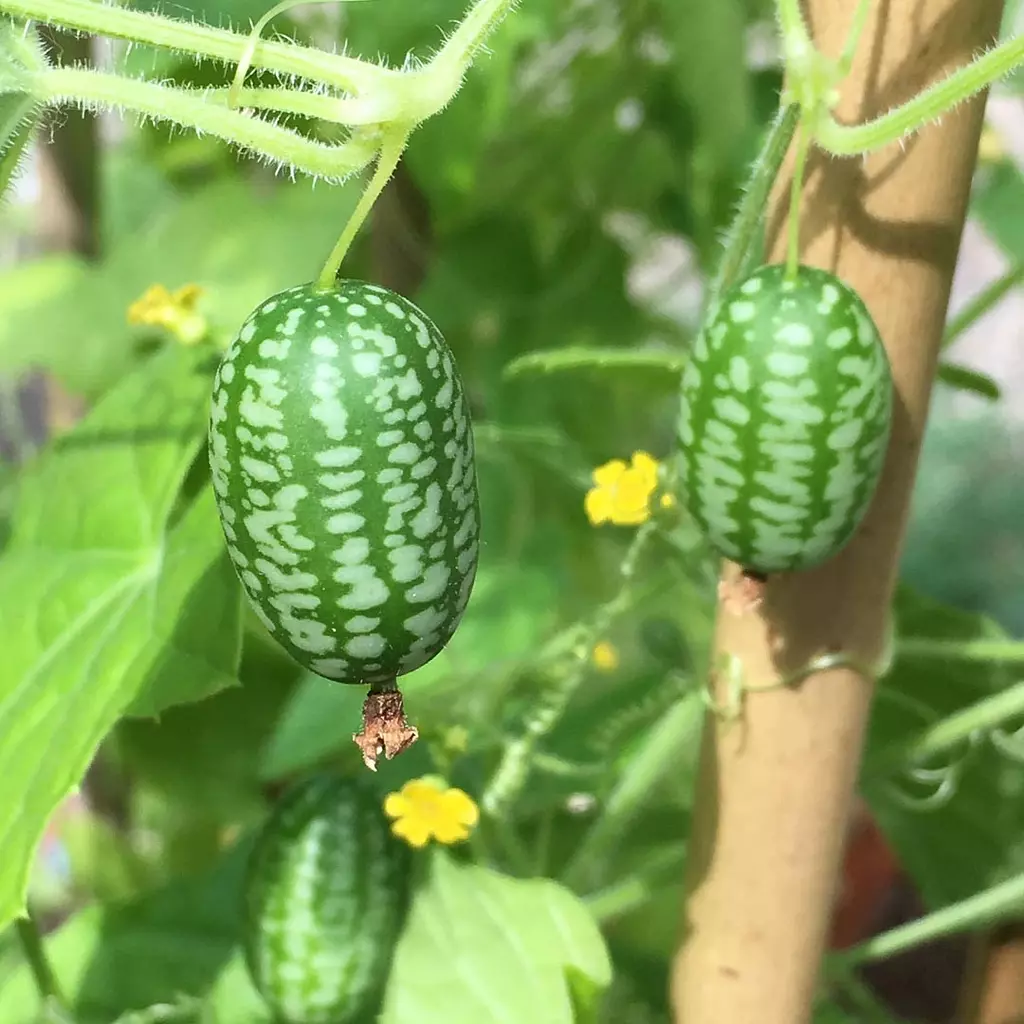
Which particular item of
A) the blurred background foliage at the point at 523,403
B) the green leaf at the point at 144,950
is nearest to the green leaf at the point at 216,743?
the blurred background foliage at the point at 523,403

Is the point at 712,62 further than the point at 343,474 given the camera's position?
Yes

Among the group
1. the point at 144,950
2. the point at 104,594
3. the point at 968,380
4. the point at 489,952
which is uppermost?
the point at 968,380

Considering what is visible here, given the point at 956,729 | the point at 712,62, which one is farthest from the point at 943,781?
the point at 712,62

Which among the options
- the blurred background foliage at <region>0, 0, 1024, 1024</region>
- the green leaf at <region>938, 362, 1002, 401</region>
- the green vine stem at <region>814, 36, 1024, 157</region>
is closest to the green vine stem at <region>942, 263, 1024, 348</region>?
the green leaf at <region>938, 362, 1002, 401</region>

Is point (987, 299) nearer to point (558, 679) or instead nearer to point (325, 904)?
point (558, 679)

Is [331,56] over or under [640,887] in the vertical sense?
A: over

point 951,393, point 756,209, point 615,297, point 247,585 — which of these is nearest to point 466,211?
point 615,297

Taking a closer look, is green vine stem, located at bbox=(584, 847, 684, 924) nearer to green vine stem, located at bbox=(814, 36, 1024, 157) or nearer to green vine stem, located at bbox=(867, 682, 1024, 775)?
green vine stem, located at bbox=(867, 682, 1024, 775)

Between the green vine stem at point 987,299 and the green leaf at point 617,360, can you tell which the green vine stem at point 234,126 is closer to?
the green leaf at point 617,360
